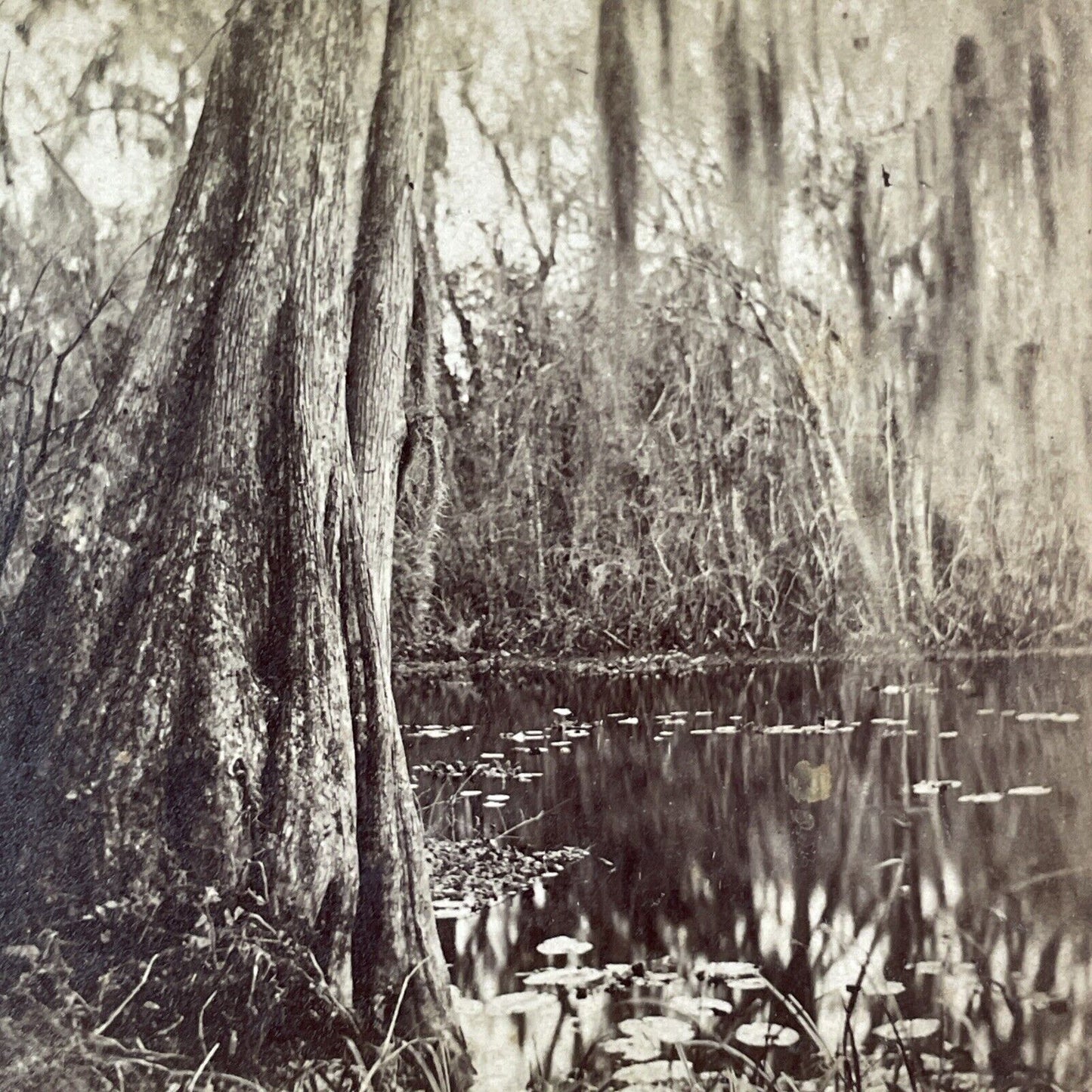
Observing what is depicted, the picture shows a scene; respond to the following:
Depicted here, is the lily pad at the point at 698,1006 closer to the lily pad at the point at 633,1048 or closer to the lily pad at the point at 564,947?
the lily pad at the point at 633,1048

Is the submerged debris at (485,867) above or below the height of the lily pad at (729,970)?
above

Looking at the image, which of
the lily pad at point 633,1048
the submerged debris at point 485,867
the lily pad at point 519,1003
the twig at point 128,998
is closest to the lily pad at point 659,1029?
the lily pad at point 633,1048

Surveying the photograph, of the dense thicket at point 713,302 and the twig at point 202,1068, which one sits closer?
the twig at point 202,1068

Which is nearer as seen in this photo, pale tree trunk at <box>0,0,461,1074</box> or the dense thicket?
pale tree trunk at <box>0,0,461,1074</box>

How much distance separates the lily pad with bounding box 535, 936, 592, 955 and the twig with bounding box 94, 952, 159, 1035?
699mm

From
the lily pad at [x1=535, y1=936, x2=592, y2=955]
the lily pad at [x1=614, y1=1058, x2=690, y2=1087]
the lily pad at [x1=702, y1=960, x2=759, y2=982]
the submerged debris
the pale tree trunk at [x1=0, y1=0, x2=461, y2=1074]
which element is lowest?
the lily pad at [x1=614, y1=1058, x2=690, y2=1087]

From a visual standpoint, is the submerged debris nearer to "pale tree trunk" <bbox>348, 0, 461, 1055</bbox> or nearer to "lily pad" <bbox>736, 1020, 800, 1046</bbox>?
"pale tree trunk" <bbox>348, 0, 461, 1055</bbox>

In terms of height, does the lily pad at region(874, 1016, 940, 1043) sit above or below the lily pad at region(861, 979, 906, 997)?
below

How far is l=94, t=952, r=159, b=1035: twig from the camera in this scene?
1.68m

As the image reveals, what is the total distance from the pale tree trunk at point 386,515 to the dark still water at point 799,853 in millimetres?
61

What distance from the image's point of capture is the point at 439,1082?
1.71 m

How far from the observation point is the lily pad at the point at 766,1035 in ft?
5.69

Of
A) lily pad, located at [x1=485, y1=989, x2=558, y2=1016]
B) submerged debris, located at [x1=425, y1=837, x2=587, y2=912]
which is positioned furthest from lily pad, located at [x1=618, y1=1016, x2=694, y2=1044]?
submerged debris, located at [x1=425, y1=837, x2=587, y2=912]

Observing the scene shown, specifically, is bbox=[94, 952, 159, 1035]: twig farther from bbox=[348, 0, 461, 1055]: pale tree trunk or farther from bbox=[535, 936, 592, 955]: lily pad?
bbox=[535, 936, 592, 955]: lily pad
